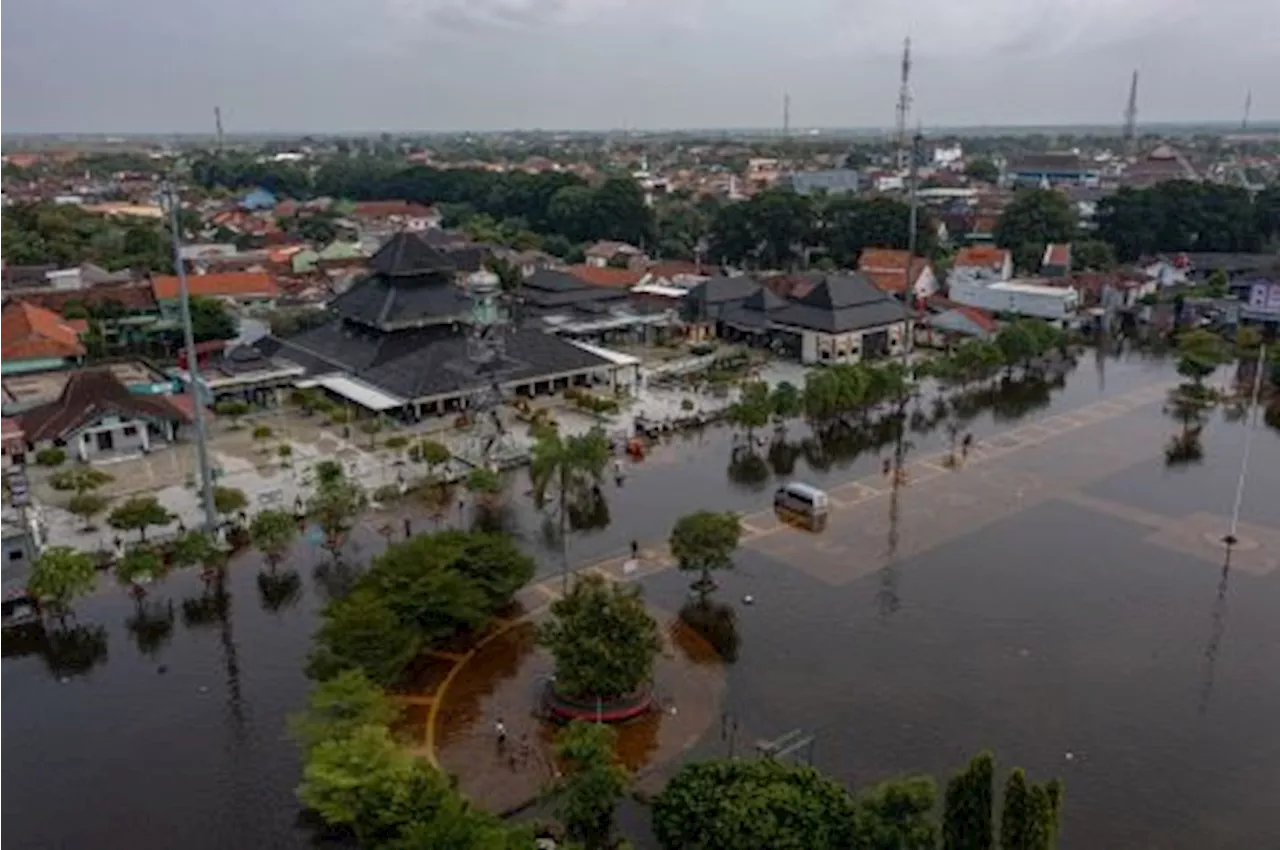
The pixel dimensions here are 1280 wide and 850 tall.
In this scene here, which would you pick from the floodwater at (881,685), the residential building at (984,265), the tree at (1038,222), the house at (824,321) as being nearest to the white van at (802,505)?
the floodwater at (881,685)

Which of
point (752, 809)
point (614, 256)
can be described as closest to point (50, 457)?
point (752, 809)

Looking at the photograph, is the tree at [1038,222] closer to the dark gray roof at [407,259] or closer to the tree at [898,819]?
the dark gray roof at [407,259]

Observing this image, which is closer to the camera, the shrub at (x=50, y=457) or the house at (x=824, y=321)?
the shrub at (x=50, y=457)

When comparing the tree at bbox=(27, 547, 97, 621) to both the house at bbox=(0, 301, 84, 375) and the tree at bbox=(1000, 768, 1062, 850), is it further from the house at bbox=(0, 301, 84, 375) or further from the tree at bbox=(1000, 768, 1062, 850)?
the house at bbox=(0, 301, 84, 375)

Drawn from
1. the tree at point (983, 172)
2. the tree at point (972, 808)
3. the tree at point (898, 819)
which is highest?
the tree at point (983, 172)

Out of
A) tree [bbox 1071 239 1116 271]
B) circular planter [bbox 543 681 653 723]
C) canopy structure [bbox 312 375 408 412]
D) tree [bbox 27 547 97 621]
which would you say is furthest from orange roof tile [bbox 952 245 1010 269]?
tree [bbox 27 547 97 621]

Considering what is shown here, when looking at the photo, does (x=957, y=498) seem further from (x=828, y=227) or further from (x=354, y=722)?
(x=828, y=227)
